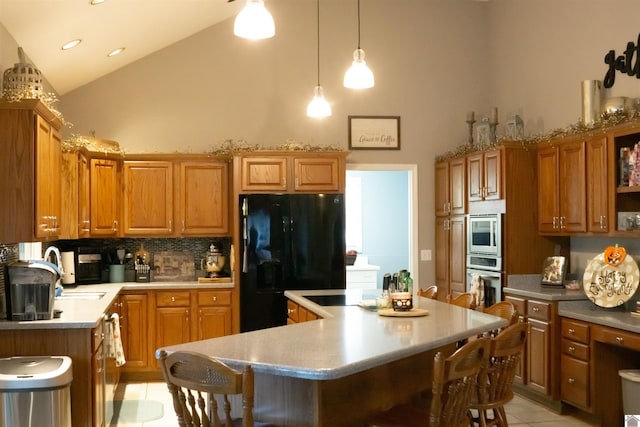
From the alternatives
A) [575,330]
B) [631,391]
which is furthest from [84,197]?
[631,391]

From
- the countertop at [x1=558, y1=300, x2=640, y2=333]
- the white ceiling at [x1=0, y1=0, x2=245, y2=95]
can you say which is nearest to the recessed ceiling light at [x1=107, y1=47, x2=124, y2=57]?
the white ceiling at [x1=0, y1=0, x2=245, y2=95]

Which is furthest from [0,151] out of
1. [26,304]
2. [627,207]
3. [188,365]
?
[627,207]

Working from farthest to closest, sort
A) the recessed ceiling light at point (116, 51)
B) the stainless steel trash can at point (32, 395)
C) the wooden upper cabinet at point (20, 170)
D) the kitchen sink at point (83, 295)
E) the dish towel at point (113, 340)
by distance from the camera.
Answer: the recessed ceiling light at point (116, 51) < the kitchen sink at point (83, 295) < the dish towel at point (113, 340) < the wooden upper cabinet at point (20, 170) < the stainless steel trash can at point (32, 395)

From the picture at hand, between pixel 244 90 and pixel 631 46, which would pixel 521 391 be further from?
pixel 244 90

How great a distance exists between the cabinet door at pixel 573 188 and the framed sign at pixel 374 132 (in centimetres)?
216

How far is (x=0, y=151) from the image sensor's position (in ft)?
11.5

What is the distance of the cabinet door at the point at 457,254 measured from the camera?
20.5ft

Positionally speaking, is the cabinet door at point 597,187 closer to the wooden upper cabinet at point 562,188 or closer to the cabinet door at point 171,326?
the wooden upper cabinet at point 562,188

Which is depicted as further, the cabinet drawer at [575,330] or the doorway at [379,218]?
the doorway at [379,218]

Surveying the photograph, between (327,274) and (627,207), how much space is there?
270cm

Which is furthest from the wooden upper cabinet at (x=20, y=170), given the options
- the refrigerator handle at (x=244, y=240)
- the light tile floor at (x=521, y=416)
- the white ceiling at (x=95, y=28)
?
the refrigerator handle at (x=244, y=240)

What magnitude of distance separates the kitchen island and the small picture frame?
2108mm

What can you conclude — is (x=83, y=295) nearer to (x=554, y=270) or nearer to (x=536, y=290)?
(x=536, y=290)

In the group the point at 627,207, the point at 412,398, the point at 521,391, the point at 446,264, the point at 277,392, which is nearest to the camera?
the point at 277,392
